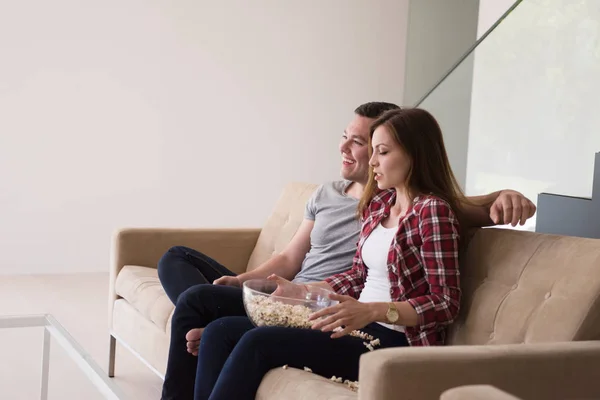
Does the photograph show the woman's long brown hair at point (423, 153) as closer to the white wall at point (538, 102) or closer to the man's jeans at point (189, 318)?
the man's jeans at point (189, 318)

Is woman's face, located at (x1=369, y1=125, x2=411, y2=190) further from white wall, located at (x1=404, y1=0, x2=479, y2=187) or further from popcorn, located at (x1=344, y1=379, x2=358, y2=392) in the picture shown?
white wall, located at (x1=404, y1=0, x2=479, y2=187)

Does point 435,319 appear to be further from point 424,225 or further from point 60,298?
point 60,298

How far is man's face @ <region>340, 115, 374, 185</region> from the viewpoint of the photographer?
2627 mm

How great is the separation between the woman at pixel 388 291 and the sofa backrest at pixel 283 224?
959mm

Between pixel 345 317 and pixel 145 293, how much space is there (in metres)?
1.28

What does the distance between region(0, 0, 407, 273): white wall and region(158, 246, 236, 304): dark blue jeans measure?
9.44 ft

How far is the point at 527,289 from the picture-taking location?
1.91 m

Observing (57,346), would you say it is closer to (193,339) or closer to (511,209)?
(193,339)

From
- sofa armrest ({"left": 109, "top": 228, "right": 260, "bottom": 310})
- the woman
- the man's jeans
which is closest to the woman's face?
the woman

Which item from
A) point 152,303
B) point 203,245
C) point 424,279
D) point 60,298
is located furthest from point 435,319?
point 60,298

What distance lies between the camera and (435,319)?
1943 millimetres

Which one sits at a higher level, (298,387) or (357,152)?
(357,152)

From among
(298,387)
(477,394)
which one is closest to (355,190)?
Result: (298,387)

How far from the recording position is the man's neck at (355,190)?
2730mm
